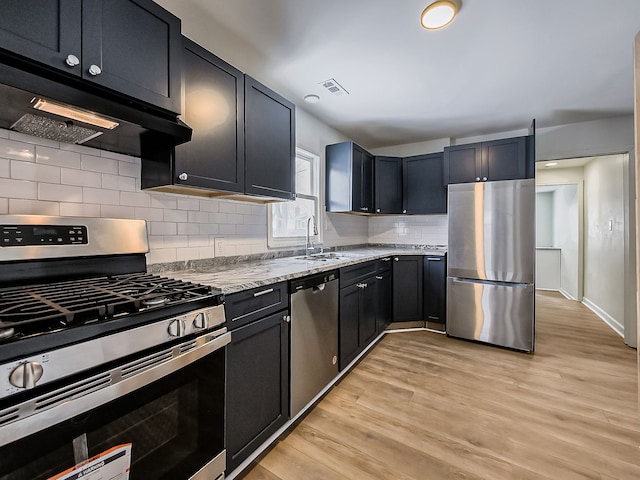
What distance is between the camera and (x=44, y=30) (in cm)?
101

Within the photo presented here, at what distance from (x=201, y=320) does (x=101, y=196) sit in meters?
0.95

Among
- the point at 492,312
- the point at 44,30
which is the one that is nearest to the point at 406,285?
the point at 492,312

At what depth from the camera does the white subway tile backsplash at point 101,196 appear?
148cm

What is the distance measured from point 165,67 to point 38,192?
804 millimetres

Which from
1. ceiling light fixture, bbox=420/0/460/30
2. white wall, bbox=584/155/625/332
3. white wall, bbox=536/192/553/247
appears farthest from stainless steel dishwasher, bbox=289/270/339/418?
white wall, bbox=536/192/553/247

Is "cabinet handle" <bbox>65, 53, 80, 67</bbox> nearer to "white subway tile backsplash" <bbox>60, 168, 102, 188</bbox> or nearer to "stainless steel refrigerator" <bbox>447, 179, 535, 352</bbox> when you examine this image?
"white subway tile backsplash" <bbox>60, 168, 102, 188</bbox>

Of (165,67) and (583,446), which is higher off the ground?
(165,67)

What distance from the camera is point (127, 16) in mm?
1239

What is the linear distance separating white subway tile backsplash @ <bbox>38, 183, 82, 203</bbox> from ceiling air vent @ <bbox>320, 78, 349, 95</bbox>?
1.94 metres

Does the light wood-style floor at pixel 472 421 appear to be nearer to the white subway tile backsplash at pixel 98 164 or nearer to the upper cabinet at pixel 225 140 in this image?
the upper cabinet at pixel 225 140

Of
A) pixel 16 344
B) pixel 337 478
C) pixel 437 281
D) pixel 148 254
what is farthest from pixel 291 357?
pixel 437 281

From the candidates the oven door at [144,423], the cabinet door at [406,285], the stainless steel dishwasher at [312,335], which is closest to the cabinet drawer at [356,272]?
the stainless steel dishwasher at [312,335]

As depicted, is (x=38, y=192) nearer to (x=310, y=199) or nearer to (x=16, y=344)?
→ (x=16, y=344)

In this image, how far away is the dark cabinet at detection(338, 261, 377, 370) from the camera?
7.70ft
